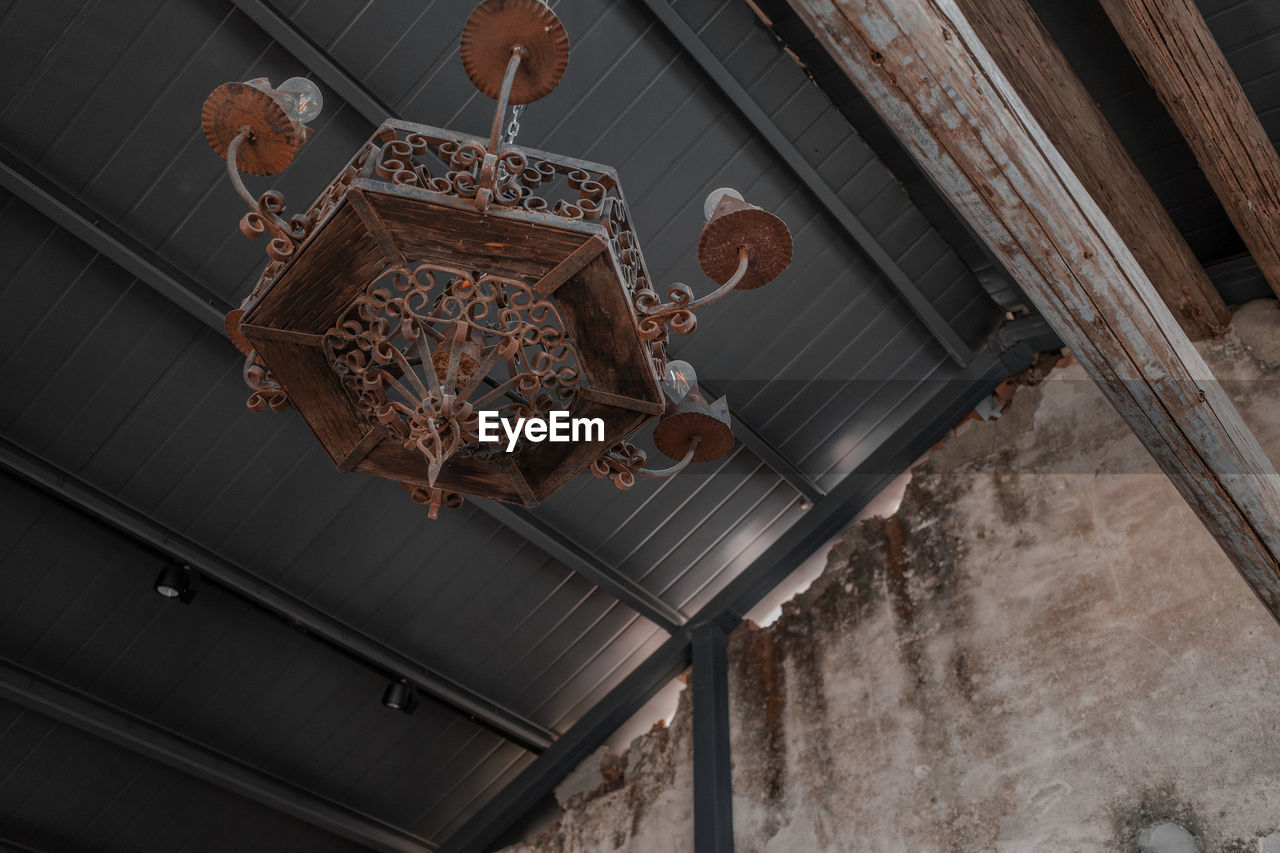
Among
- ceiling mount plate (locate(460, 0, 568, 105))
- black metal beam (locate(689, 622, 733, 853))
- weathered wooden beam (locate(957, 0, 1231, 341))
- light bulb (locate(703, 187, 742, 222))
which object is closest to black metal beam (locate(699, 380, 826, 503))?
black metal beam (locate(689, 622, 733, 853))

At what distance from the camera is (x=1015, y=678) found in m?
4.96

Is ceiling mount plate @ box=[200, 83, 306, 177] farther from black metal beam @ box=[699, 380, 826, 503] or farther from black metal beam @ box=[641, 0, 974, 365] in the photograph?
black metal beam @ box=[699, 380, 826, 503]

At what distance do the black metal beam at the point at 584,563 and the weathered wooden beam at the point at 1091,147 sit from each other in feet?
11.1

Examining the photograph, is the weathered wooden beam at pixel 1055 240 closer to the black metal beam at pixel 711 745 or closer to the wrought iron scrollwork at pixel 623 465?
the wrought iron scrollwork at pixel 623 465

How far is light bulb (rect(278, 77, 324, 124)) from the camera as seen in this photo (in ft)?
8.89

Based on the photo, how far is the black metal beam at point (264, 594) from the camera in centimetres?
526

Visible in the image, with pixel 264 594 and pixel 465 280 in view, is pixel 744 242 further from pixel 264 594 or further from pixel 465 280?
Answer: pixel 264 594

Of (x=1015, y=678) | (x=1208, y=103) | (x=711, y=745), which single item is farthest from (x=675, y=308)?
(x=711, y=745)

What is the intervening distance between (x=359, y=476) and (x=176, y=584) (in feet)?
3.72

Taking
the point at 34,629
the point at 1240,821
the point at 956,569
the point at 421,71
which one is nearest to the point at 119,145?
the point at 421,71

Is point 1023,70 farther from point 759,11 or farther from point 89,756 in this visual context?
point 89,756

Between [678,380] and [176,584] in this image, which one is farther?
[176,584]

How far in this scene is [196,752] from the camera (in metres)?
6.41
